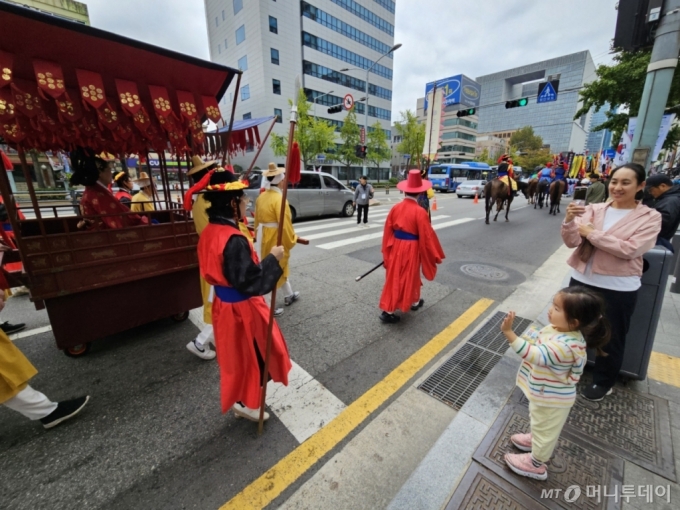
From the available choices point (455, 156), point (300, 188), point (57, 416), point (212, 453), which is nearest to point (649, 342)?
point (212, 453)

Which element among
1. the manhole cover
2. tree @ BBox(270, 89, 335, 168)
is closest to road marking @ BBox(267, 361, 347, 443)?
the manhole cover

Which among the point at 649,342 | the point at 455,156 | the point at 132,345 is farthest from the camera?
the point at 455,156

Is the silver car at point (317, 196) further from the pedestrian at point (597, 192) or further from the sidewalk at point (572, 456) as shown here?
the sidewalk at point (572, 456)

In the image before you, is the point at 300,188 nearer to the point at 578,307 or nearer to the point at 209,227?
the point at 209,227

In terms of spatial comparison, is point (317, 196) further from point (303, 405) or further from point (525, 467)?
point (525, 467)

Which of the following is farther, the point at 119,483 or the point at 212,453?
the point at 212,453

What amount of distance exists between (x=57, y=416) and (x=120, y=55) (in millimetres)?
2671

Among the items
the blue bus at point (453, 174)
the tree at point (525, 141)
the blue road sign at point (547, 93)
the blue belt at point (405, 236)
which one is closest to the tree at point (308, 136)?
the blue bus at point (453, 174)

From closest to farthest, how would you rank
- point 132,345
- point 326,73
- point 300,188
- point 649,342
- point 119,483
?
point 119,483 < point 649,342 < point 132,345 < point 300,188 < point 326,73

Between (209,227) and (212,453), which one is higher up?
(209,227)

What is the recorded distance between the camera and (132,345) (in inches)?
125

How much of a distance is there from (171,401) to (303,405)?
107cm

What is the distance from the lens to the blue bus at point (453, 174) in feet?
87.8

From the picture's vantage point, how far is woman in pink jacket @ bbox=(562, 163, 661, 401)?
6.46 feet
